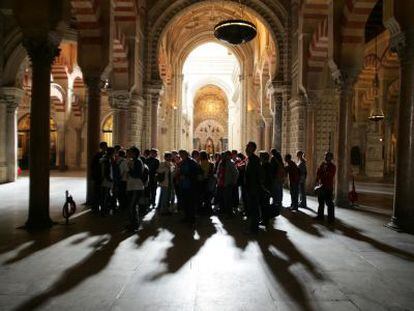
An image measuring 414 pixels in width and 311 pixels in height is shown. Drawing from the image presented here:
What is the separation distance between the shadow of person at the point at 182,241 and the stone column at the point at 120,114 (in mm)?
5652

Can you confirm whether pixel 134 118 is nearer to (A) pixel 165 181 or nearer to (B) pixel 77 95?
(A) pixel 165 181

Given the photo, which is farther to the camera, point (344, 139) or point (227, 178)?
point (344, 139)

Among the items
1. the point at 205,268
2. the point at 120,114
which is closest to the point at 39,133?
the point at 205,268

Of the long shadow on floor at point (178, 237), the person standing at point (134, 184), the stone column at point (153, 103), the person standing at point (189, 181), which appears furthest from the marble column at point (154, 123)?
the person standing at point (134, 184)

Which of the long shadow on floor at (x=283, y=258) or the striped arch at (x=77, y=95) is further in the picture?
the striped arch at (x=77, y=95)

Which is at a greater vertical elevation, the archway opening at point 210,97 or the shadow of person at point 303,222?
the archway opening at point 210,97

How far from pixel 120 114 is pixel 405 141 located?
8.20 metres

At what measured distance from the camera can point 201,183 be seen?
7230 mm

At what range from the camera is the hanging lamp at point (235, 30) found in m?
9.69

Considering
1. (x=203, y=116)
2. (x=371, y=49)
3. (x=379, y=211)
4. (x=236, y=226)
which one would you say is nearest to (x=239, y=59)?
(x=371, y=49)

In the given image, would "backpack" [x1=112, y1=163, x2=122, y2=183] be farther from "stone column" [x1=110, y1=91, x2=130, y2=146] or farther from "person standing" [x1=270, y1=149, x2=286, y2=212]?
"stone column" [x1=110, y1=91, x2=130, y2=146]

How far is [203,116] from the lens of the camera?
4694cm

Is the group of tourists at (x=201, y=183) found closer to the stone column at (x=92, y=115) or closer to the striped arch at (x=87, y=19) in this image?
the stone column at (x=92, y=115)

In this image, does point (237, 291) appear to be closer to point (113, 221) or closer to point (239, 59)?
point (113, 221)
